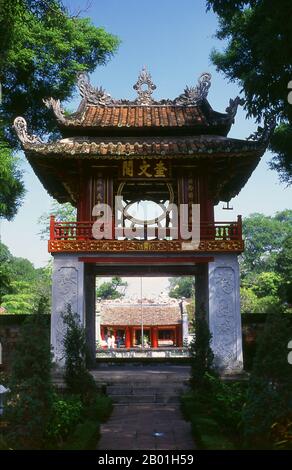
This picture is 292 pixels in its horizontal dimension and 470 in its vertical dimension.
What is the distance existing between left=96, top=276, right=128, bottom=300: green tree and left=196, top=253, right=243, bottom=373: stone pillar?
58547mm

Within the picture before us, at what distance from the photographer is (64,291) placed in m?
15.0

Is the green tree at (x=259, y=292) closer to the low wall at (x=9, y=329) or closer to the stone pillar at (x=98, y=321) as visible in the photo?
the stone pillar at (x=98, y=321)

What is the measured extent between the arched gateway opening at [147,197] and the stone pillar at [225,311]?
30mm

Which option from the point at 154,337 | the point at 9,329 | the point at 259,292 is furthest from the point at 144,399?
the point at 259,292

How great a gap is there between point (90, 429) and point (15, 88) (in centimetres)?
1952

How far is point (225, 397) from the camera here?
937 cm

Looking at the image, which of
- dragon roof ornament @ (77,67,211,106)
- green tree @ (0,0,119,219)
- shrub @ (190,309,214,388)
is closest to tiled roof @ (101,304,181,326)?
green tree @ (0,0,119,219)

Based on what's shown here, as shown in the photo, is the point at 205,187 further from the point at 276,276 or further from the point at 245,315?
the point at 276,276

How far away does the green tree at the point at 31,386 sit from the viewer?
22.9 ft

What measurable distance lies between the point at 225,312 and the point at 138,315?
22.9 meters

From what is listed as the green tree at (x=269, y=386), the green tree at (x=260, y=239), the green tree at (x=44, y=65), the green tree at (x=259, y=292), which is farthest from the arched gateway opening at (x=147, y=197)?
the green tree at (x=260, y=239)

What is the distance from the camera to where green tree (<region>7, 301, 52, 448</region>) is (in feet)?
22.9

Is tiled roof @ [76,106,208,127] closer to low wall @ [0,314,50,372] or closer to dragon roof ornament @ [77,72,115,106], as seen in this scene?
dragon roof ornament @ [77,72,115,106]
